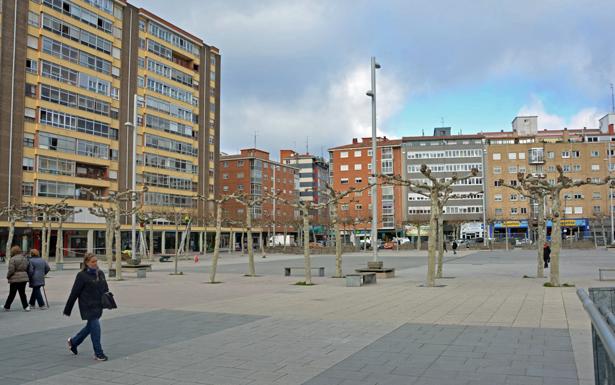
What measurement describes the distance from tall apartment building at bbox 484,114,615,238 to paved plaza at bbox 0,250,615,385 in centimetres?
8060

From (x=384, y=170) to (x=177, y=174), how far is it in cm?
4329

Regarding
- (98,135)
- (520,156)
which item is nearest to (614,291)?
(98,135)

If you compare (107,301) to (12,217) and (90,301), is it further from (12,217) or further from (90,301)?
Answer: (12,217)

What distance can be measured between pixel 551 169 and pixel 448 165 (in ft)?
55.4

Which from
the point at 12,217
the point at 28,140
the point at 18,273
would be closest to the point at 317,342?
the point at 18,273

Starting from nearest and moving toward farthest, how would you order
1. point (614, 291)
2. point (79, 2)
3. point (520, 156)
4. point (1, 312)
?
point (614, 291) → point (1, 312) → point (79, 2) → point (520, 156)

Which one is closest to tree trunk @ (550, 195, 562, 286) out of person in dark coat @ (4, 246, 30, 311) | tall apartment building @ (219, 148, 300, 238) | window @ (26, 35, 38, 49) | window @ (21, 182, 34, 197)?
person in dark coat @ (4, 246, 30, 311)

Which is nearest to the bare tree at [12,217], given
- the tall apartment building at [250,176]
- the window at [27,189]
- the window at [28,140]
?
the window at [27,189]

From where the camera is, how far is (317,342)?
8.75 metres

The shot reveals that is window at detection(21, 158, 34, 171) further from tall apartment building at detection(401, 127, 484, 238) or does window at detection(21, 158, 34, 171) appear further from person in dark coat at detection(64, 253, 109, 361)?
tall apartment building at detection(401, 127, 484, 238)

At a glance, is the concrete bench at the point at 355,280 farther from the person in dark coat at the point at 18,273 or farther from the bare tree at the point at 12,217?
the bare tree at the point at 12,217

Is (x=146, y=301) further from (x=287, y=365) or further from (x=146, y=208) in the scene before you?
(x=146, y=208)

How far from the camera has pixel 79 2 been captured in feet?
194

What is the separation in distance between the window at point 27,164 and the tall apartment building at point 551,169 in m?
66.9
